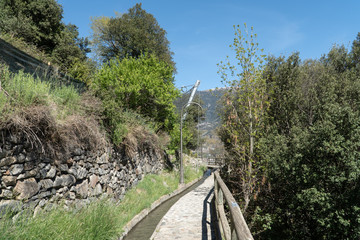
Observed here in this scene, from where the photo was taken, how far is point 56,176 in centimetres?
549

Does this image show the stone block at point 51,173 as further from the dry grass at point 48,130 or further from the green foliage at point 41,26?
the green foliage at point 41,26

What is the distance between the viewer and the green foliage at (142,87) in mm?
12656

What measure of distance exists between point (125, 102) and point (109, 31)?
19004 millimetres

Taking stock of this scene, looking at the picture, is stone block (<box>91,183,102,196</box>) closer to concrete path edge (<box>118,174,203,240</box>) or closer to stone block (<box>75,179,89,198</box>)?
stone block (<box>75,179,89,198</box>)

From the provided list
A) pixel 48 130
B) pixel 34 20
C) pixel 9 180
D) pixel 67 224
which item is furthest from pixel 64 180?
pixel 34 20

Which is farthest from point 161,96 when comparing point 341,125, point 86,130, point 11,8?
point 11,8

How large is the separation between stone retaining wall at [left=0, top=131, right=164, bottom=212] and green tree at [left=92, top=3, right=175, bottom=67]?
19.9 metres

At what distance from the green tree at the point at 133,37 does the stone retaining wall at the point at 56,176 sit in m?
19.9

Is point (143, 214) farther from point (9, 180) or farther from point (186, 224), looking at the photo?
point (9, 180)

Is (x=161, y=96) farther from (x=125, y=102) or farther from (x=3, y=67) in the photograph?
(x=3, y=67)

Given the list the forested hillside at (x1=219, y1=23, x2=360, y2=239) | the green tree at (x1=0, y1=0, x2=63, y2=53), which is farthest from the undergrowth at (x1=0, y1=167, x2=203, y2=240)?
the green tree at (x1=0, y1=0, x2=63, y2=53)

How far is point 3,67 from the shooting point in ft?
17.7

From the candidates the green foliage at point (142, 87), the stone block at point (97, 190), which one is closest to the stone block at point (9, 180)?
the stone block at point (97, 190)

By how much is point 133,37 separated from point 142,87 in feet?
51.1
